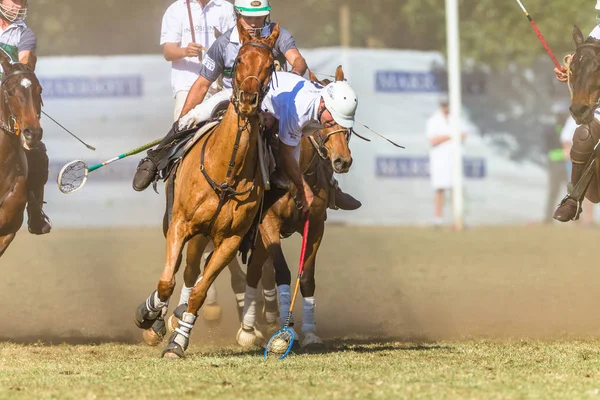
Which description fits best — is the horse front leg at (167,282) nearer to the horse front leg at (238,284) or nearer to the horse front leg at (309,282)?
the horse front leg at (309,282)

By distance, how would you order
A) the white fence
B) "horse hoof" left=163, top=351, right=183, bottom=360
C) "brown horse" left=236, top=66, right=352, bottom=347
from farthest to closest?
the white fence, "brown horse" left=236, top=66, right=352, bottom=347, "horse hoof" left=163, top=351, right=183, bottom=360

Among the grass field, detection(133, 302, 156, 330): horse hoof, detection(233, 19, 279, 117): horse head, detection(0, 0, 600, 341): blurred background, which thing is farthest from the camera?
detection(0, 0, 600, 341): blurred background

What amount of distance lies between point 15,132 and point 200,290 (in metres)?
2.73

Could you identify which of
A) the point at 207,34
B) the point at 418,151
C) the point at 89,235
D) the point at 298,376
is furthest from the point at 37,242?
the point at 298,376

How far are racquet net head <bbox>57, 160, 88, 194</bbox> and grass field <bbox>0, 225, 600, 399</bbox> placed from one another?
1.33m

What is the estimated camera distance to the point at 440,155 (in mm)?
21703

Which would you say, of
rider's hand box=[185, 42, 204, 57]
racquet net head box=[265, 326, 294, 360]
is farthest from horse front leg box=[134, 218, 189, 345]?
rider's hand box=[185, 42, 204, 57]

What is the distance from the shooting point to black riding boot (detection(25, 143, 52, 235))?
10797 mm

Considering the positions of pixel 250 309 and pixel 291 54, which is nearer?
pixel 291 54

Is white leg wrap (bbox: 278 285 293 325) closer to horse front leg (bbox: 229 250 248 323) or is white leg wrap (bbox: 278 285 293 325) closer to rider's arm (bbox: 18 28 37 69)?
horse front leg (bbox: 229 250 248 323)

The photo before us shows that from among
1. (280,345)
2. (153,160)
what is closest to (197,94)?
(153,160)

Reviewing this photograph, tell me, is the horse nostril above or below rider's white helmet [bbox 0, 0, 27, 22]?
below

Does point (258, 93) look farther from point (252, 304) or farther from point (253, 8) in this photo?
point (252, 304)

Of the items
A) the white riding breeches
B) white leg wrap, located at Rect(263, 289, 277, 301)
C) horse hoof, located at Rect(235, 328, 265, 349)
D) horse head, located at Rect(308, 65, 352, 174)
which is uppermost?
the white riding breeches
